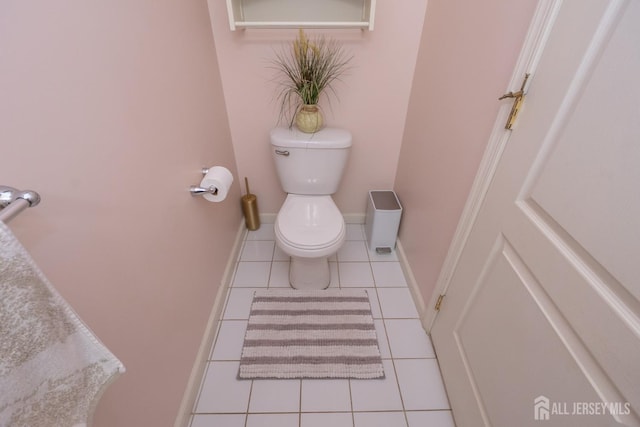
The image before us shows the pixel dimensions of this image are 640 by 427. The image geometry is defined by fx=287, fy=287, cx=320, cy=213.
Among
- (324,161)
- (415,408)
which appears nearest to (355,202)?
(324,161)

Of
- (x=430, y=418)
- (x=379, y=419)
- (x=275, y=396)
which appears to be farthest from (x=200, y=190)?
(x=430, y=418)

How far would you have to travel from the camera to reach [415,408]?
1.14 meters

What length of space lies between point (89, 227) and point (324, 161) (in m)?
1.07

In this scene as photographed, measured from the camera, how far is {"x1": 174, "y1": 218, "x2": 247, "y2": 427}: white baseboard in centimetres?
108

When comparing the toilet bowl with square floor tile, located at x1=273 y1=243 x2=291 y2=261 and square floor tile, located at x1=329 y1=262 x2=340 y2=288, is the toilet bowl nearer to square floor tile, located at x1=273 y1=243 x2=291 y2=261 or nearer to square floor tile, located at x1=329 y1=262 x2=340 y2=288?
square floor tile, located at x1=329 y1=262 x2=340 y2=288

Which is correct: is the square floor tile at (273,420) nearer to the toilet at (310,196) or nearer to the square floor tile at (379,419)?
the square floor tile at (379,419)

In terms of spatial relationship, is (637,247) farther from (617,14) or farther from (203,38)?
(203,38)

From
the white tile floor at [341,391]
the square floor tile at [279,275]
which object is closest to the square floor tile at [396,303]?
the white tile floor at [341,391]

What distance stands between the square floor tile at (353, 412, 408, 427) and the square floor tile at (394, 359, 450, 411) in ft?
0.18

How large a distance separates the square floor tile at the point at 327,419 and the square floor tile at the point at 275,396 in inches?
2.0

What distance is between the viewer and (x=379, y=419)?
3.63 ft

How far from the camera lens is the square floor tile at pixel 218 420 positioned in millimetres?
1088

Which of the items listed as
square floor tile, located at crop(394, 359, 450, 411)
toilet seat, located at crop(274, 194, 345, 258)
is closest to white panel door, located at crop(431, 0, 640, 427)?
square floor tile, located at crop(394, 359, 450, 411)

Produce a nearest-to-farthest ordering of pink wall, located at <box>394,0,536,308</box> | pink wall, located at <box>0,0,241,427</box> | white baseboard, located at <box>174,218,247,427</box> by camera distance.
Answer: pink wall, located at <box>0,0,241,427</box> < pink wall, located at <box>394,0,536,308</box> < white baseboard, located at <box>174,218,247,427</box>
